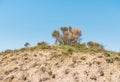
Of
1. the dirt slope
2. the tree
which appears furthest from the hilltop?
the tree

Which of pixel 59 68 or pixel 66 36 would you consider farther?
pixel 66 36

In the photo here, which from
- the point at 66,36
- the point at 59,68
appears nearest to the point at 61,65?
the point at 59,68

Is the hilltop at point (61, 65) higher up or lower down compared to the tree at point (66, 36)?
lower down

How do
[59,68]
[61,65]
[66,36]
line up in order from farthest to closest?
[66,36], [61,65], [59,68]

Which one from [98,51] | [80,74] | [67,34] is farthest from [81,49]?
[67,34]

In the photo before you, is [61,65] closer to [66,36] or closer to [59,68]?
[59,68]

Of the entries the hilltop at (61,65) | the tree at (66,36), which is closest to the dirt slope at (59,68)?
the hilltop at (61,65)

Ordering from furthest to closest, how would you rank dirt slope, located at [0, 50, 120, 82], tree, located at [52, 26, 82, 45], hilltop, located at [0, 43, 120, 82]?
1. tree, located at [52, 26, 82, 45]
2. hilltop, located at [0, 43, 120, 82]
3. dirt slope, located at [0, 50, 120, 82]

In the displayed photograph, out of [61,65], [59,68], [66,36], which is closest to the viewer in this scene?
[59,68]

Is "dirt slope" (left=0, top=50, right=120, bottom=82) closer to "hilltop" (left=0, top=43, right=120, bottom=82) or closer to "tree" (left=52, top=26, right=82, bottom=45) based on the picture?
"hilltop" (left=0, top=43, right=120, bottom=82)

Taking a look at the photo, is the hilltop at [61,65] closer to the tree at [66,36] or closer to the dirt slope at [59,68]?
the dirt slope at [59,68]

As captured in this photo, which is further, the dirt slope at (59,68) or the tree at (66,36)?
the tree at (66,36)

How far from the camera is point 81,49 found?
29.3 m

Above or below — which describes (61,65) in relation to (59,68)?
above
